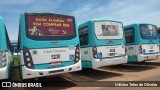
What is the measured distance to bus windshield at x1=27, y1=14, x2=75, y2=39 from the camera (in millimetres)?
7809

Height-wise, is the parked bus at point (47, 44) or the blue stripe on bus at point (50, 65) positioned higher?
the parked bus at point (47, 44)

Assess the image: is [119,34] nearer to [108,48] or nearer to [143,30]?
[108,48]

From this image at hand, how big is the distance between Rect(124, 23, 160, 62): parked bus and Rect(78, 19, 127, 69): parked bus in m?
1.71

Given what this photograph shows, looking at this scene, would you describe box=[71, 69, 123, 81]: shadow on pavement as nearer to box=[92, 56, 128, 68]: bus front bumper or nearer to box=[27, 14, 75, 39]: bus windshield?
box=[92, 56, 128, 68]: bus front bumper

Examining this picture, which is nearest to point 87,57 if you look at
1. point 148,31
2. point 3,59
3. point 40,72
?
point 40,72

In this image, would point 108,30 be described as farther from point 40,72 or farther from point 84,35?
point 40,72

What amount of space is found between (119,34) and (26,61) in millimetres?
5512

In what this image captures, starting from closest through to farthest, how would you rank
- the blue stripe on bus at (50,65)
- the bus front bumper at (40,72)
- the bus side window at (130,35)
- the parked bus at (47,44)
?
the bus front bumper at (40,72), the parked bus at (47,44), the blue stripe on bus at (50,65), the bus side window at (130,35)

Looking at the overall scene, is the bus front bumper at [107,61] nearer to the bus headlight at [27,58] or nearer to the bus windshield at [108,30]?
the bus windshield at [108,30]

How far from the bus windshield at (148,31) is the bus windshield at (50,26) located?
5.62 m

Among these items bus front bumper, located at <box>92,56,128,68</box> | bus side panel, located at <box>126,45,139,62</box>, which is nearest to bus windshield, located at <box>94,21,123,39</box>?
bus front bumper, located at <box>92,56,128,68</box>

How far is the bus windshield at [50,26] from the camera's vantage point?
7.81m

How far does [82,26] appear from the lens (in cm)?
1106

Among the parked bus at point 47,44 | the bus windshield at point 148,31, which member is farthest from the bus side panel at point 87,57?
the bus windshield at point 148,31
